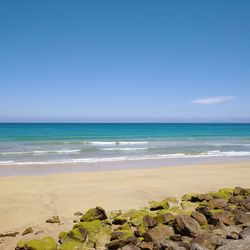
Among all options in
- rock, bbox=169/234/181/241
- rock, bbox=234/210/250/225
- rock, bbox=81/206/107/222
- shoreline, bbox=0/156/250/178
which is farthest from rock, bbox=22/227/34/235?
shoreline, bbox=0/156/250/178

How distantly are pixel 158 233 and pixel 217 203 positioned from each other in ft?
10.2

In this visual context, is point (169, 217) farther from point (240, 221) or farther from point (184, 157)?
point (184, 157)

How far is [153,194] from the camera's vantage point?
1077 cm

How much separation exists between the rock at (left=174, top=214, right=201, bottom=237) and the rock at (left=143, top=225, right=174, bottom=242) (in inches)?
7.4

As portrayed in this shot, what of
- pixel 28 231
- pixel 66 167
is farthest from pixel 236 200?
pixel 66 167

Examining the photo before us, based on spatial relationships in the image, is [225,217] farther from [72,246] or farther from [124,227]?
[72,246]

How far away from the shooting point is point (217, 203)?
8.51 meters

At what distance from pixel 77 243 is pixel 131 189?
18.0 feet

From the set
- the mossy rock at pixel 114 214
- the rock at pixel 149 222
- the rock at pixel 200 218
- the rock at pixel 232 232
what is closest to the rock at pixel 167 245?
the rock at pixel 232 232

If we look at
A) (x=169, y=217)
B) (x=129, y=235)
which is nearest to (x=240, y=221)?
(x=169, y=217)

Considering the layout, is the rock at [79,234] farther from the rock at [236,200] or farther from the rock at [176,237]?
the rock at [236,200]

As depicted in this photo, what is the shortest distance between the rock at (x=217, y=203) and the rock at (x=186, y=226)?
2217 millimetres

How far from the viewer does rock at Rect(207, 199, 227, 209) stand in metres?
8.34

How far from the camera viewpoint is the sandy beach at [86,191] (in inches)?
320
